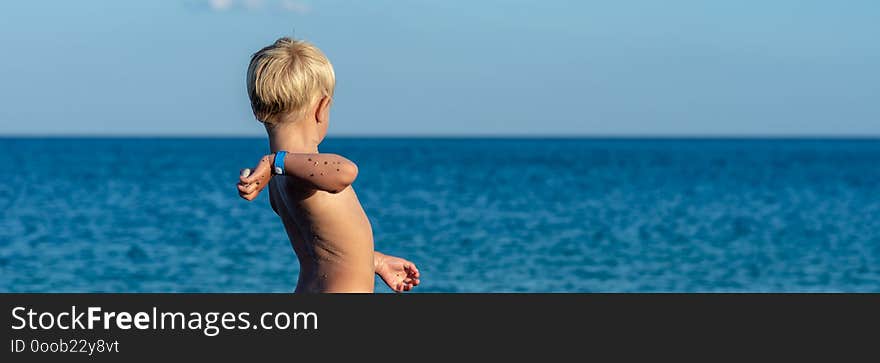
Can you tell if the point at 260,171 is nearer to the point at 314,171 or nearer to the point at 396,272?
the point at 314,171

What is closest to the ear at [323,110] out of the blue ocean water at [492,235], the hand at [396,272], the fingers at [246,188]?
the fingers at [246,188]

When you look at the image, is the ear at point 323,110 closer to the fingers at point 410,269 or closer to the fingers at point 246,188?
the fingers at point 246,188

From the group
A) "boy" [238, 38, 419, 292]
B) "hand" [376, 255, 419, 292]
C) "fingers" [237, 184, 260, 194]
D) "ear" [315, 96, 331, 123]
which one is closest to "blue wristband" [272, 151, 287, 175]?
"boy" [238, 38, 419, 292]

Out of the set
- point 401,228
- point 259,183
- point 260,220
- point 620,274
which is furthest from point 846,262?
point 259,183

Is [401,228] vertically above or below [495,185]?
below

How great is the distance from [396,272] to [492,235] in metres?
28.0

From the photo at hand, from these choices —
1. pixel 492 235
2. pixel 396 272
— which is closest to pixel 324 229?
pixel 396 272

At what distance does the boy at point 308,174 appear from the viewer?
438cm

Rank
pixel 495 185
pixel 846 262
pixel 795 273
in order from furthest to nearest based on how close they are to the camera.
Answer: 1. pixel 495 185
2. pixel 846 262
3. pixel 795 273

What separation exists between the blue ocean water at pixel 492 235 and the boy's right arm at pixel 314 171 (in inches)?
706
